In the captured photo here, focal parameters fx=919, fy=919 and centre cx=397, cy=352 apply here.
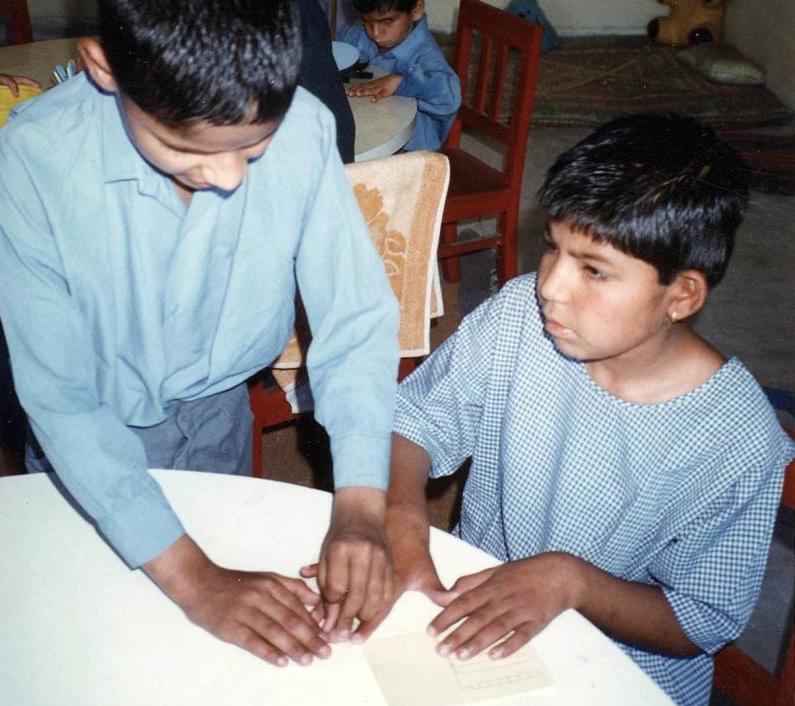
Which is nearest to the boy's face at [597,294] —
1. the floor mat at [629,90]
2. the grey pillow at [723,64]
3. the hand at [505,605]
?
the hand at [505,605]

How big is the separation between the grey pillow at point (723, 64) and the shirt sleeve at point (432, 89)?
2983 millimetres

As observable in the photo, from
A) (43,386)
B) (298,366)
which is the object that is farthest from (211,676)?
(298,366)

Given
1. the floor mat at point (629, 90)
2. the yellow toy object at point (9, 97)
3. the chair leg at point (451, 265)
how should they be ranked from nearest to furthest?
the yellow toy object at point (9, 97), the chair leg at point (451, 265), the floor mat at point (629, 90)

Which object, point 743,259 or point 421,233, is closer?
point 421,233

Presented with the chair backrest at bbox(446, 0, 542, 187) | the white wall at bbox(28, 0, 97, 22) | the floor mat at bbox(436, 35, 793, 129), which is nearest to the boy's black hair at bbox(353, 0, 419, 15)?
A: the chair backrest at bbox(446, 0, 542, 187)

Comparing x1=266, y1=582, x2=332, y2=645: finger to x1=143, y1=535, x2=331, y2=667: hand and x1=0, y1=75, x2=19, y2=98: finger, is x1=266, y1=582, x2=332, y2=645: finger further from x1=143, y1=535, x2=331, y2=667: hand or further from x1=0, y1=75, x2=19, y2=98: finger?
x1=0, y1=75, x2=19, y2=98: finger

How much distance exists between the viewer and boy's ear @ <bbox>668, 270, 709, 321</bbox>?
3.61ft

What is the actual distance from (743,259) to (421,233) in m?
2.25

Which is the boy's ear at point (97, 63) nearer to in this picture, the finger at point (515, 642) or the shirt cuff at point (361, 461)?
the shirt cuff at point (361, 461)

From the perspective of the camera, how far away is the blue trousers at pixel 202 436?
127 cm

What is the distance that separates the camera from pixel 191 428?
4.23 feet

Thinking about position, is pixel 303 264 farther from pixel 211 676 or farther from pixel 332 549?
pixel 211 676

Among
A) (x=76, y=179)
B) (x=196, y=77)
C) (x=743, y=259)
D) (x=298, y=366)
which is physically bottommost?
(x=743, y=259)

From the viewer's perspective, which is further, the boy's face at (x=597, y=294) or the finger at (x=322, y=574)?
the boy's face at (x=597, y=294)
